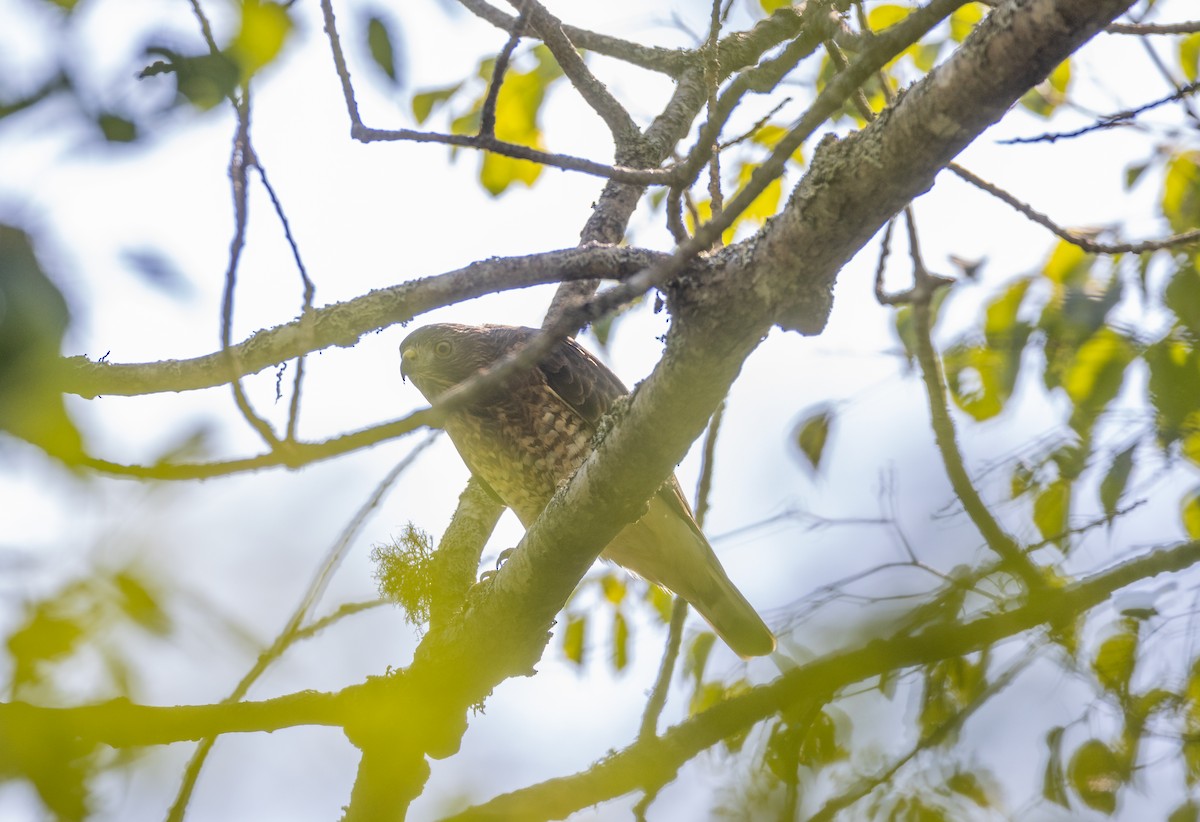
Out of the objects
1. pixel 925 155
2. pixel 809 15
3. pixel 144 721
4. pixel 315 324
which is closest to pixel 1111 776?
pixel 925 155

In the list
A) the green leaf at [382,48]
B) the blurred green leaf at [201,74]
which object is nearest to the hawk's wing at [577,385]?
the green leaf at [382,48]

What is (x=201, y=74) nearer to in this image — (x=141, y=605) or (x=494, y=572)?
(x=141, y=605)

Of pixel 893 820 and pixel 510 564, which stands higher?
pixel 510 564

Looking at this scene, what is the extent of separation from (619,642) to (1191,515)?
2835 millimetres

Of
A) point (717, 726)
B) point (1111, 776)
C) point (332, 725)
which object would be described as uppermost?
point (332, 725)

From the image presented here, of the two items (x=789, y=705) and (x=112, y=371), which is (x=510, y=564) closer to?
(x=112, y=371)

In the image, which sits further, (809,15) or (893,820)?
(809,15)

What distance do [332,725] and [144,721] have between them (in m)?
0.79

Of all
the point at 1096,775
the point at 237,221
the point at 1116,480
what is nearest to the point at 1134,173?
the point at 1116,480

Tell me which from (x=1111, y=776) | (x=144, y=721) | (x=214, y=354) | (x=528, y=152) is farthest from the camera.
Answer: (x=214, y=354)

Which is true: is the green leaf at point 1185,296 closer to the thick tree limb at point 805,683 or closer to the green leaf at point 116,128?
the thick tree limb at point 805,683

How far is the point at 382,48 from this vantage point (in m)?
1.72

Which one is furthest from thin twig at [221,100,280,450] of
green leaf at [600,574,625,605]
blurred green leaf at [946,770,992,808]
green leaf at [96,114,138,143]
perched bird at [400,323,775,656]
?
green leaf at [600,574,625,605]

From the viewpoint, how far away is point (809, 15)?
128 inches
